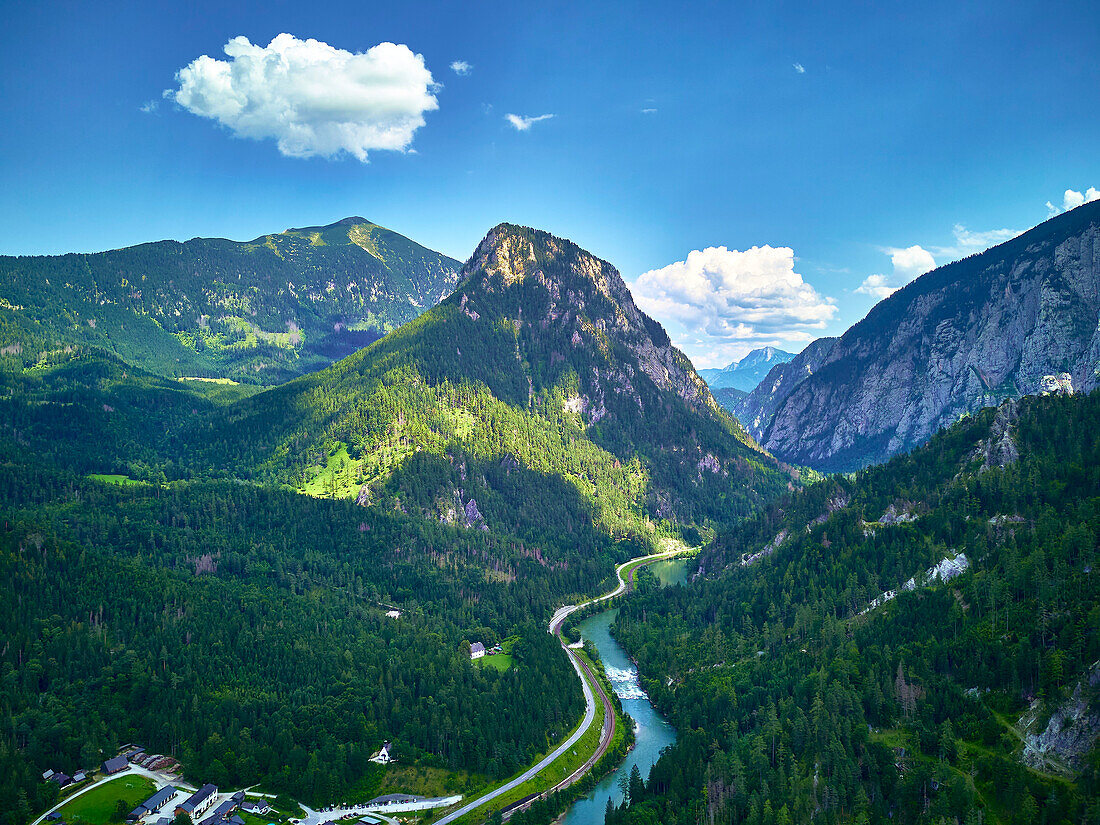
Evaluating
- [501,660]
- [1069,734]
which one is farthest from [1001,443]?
[501,660]

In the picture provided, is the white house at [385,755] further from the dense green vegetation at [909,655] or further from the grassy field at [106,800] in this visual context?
the dense green vegetation at [909,655]

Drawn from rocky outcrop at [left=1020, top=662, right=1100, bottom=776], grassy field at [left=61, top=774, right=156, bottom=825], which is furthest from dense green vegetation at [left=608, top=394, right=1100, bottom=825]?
grassy field at [left=61, top=774, right=156, bottom=825]

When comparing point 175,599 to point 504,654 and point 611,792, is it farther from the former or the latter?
point 611,792

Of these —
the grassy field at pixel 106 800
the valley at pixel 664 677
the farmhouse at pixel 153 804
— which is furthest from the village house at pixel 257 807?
the grassy field at pixel 106 800

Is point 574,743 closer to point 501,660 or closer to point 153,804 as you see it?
point 501,660

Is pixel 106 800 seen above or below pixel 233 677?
below

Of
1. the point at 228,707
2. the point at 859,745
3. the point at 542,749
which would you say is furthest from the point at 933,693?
the point at 228,707
